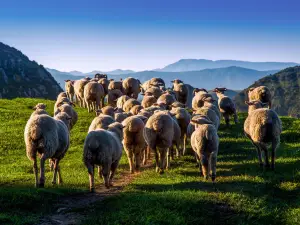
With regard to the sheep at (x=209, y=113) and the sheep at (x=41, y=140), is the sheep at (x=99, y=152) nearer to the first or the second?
the sheep at (x=41, y=140)

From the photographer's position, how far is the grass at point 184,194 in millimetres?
10531

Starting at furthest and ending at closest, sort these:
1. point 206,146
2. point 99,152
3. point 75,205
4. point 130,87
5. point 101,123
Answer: point 130,87 < point 101,123 < point 206,146 < point 99,152 < point 75,205

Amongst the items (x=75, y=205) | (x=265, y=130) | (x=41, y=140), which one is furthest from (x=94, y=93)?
(x=75, y=205)

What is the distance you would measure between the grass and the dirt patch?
0.27 meters

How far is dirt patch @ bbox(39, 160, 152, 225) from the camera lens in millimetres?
10089

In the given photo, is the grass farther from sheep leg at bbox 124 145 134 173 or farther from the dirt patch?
sheep leg at bbox 124 145 134 173

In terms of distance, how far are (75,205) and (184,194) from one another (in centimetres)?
353

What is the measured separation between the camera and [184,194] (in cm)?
1207

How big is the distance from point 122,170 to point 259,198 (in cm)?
762

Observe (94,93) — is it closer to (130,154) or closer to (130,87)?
(130,87)

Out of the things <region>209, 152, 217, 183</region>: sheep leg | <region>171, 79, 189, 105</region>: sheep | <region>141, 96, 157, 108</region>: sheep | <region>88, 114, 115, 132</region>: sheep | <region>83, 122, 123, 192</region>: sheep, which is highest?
<region>171, 79, 189, 105</region>: sheep

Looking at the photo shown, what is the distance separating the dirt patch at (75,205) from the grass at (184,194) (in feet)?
0.89

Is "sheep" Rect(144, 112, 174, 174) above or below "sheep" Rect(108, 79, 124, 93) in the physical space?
below

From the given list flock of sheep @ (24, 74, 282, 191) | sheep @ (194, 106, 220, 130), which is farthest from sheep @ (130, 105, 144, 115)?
sheep @ (194, 106, 220, 130)
